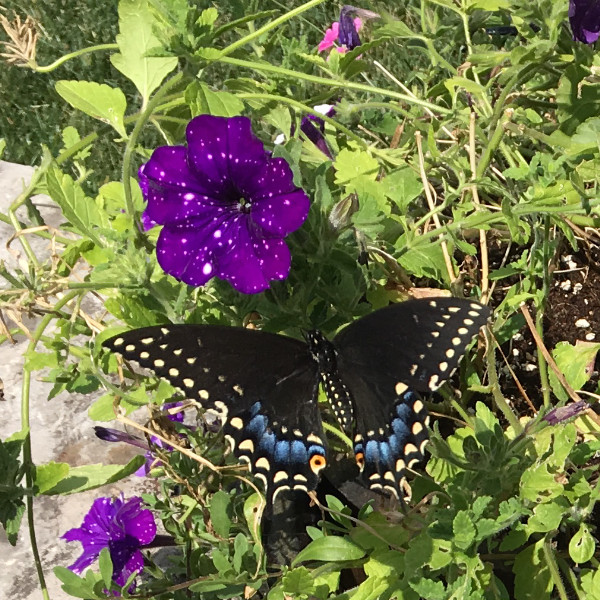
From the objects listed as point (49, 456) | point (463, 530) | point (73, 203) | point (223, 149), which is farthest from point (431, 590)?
point (49, 456)

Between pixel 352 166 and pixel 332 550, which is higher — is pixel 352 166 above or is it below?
above

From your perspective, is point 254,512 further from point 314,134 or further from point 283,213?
point 314,134

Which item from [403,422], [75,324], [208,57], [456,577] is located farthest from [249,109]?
[456,577]

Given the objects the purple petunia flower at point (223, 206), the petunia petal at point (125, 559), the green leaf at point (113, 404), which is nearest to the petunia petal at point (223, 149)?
the purple petunia flower at point (223, 206)

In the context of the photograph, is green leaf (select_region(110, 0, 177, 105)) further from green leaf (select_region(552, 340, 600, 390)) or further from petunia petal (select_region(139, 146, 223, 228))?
green leaf (select_region(552, 340, 600, 390))

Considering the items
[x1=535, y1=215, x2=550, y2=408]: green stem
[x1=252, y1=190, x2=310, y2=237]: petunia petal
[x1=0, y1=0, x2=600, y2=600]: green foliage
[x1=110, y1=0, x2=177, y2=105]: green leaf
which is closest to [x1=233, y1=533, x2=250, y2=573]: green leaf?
[x1=0, y1=0, x2=600, y2=600]: green foliage

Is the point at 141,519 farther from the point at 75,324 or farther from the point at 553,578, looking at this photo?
the point at 553,578
